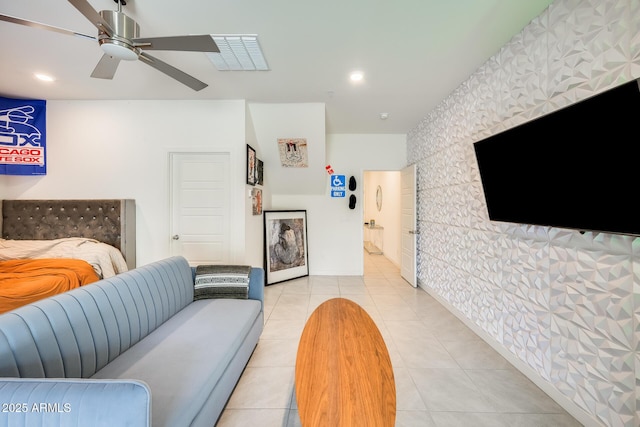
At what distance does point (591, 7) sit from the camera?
4.91 ft

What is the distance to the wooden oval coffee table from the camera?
1088 mm

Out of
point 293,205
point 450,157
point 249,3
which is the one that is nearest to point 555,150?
point 450,157

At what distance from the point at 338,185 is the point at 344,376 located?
12.4 feet

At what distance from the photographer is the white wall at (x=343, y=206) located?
4812mm

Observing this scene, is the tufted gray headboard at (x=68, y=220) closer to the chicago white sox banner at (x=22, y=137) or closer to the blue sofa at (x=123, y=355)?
the chicago white sox banner at (x=22, y=137)

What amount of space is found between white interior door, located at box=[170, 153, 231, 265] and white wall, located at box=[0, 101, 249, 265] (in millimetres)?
121

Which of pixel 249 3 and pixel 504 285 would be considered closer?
pixel 249 3

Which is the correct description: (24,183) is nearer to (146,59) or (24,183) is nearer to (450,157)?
(146,59)

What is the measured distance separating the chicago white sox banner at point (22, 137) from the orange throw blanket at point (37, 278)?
1.38 metres

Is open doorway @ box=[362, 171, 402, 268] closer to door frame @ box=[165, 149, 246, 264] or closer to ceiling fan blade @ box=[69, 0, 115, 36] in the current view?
door frame @ box=[165, 149, 246, 264]

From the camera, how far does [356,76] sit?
2.66 m

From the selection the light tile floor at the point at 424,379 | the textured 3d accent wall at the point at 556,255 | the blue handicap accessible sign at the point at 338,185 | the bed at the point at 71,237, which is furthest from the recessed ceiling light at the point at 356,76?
the bed at the point at 71,237

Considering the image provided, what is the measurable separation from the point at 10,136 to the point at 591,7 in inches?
Answer: 236

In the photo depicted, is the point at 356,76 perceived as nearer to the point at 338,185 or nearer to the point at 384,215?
the point at 338,185
